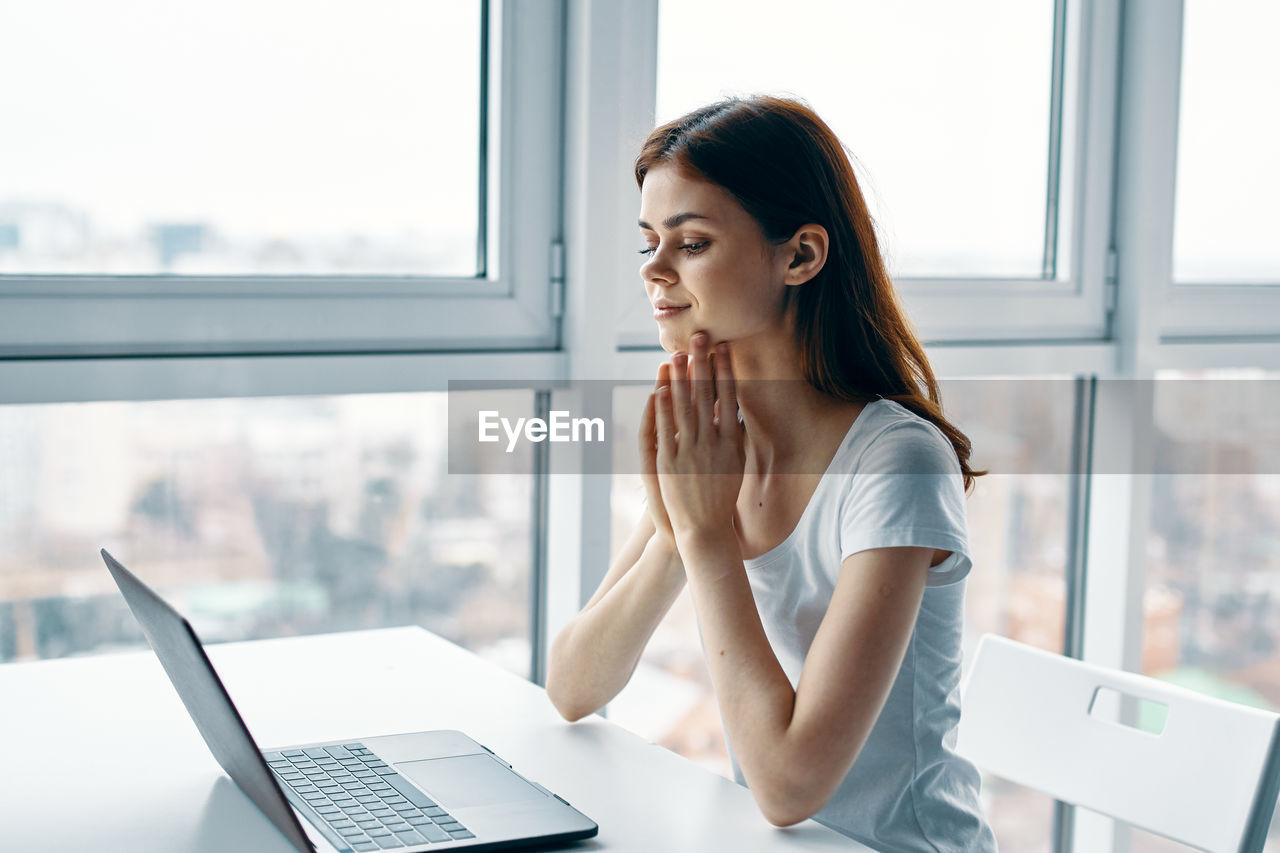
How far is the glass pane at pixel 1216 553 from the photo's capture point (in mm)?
2285

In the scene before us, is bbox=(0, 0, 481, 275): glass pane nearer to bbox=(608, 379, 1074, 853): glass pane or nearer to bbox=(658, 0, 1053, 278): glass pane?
bbox=(658, 0, 1053, 278): glass pane

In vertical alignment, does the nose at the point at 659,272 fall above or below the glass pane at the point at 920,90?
below

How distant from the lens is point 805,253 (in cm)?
122

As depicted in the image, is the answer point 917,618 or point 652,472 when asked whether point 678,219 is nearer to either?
point 652,472

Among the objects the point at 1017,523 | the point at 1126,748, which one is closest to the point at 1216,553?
the point at 1017,523

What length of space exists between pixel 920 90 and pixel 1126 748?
1.14 m

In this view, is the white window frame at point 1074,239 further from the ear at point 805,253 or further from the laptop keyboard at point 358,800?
the laptop keyboard at point 358,800

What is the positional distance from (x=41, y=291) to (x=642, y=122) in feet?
2.59

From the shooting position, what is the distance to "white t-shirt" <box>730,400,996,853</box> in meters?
1.08

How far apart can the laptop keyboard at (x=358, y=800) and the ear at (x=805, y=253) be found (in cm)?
60

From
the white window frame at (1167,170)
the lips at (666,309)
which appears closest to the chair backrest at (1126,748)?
the lips at (666,309)

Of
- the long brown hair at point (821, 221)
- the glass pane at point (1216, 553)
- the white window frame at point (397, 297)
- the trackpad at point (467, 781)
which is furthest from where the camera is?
the glass pane at point (1216, 553)

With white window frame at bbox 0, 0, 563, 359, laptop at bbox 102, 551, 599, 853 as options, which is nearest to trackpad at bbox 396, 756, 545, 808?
laptop at bbox 102, 551, 599, 853

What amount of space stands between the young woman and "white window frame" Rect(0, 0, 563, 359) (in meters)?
0.42
